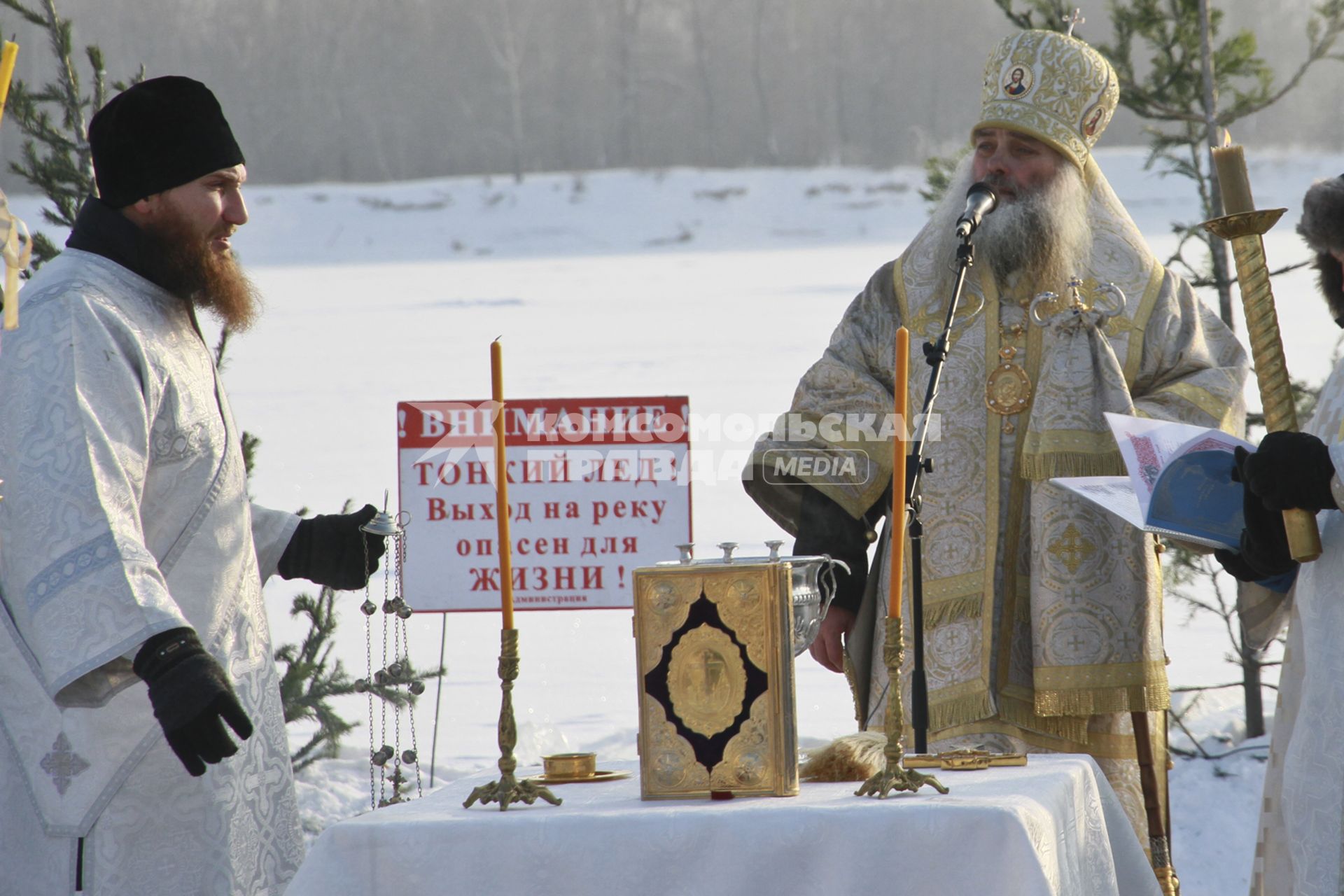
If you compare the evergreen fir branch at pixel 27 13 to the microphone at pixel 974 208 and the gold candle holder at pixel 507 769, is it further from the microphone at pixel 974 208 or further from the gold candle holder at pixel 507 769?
the gold candle holder at pixel 507 769

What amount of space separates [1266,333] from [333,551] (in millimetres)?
1709

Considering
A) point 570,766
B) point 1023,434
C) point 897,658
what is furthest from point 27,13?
point 897,658

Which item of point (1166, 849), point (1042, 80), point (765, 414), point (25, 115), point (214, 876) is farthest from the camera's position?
point (765, 414)

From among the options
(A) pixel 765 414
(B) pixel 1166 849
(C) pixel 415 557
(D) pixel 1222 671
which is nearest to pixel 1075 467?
(B) pixel 1166 849

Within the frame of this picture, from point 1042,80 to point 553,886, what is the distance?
7.41ft

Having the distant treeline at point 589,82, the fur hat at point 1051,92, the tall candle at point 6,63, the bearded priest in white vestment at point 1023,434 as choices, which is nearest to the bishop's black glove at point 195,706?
the tall candle at point 6,63

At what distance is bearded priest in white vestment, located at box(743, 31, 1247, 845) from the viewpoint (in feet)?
10.4

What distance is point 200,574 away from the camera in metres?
2.51

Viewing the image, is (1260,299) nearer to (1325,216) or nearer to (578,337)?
(1325,216)

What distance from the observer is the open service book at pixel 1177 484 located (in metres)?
2.32

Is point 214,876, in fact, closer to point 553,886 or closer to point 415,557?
point 553,886

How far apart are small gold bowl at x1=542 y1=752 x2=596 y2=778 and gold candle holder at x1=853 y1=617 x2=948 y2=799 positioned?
41 cm

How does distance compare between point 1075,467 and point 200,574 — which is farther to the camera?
point 1075,467

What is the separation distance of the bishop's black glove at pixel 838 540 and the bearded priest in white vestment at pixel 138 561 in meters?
1.24
